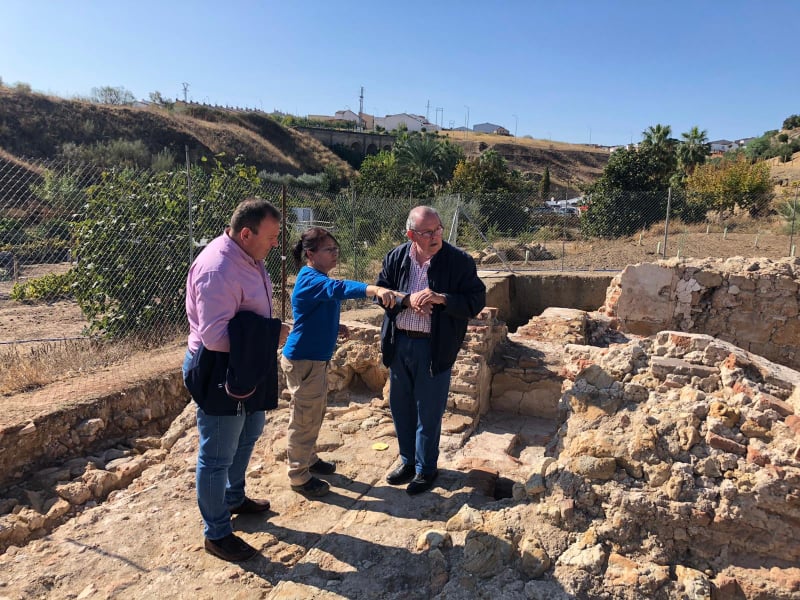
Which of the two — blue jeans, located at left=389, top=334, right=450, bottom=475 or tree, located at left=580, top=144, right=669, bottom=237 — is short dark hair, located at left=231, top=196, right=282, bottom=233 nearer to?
blue jeans, located at left=389, top=334, right=450, bottom=475

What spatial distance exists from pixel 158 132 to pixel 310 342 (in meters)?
35.1

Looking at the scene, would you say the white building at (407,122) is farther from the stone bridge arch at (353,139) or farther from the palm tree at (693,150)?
the palm tree at (693,150)

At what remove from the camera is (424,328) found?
10.6 feet

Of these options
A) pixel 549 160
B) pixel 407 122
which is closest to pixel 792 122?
pixel 549 160

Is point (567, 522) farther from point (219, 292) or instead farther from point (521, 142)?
point (521, 142)

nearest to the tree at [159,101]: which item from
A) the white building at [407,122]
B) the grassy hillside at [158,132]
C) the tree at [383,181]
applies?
the grassy hillside at [158,132]

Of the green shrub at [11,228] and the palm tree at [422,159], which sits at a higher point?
the palm tree at [422,159]

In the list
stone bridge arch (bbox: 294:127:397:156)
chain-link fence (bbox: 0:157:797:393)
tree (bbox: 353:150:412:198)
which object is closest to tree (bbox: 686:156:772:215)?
chain-link fence (bbox: 0:157:797:393)

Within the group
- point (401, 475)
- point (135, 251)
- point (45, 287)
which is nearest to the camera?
point (401, 475)

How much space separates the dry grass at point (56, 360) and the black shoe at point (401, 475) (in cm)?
328

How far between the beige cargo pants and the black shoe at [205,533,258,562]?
0.63 metres

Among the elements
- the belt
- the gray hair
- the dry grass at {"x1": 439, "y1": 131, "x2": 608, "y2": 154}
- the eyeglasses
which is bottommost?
the belt

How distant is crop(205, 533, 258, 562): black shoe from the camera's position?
8.73 ft

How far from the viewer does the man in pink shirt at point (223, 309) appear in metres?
2.46
